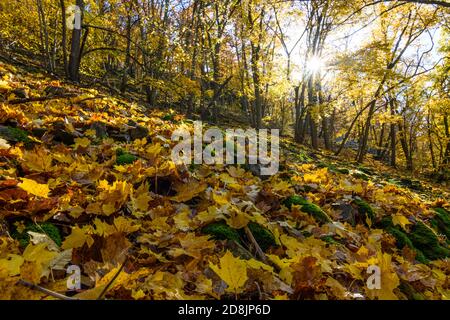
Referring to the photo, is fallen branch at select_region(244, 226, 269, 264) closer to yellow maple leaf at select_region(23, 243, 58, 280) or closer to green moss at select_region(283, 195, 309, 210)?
green moss at select_region(283, 195, 309, 210)

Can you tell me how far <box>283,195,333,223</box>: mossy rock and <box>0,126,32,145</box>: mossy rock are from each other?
2.24m

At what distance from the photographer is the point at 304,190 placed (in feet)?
11.8

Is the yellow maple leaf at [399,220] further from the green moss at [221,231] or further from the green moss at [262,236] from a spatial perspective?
the green moss at [221,231]

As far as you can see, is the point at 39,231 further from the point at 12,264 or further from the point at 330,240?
the point at 330,240

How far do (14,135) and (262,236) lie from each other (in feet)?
7.05

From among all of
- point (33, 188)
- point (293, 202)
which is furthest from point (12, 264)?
point (293, 202)

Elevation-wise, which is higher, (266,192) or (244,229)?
(266,192)

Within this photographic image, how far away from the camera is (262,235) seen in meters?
2.01

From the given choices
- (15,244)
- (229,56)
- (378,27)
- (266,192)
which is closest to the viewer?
(15,244)

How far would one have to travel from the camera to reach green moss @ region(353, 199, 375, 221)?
130 inches

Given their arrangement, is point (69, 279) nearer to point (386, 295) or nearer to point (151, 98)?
point (386, 295)

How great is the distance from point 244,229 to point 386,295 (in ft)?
2.77

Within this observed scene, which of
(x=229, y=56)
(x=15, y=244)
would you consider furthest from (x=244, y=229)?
(x=229, y=56)

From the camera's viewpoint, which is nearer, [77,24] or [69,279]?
[69,279]
